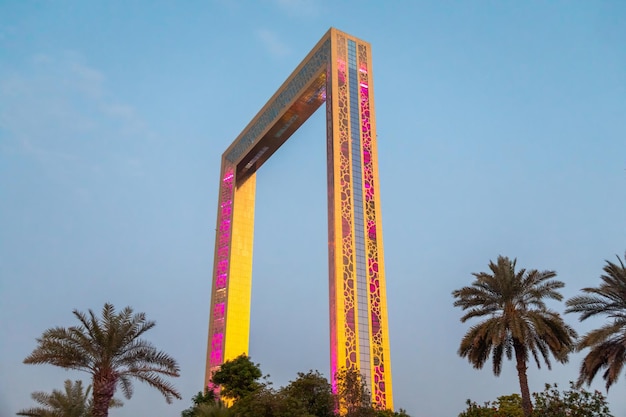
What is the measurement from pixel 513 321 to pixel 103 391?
16689mm

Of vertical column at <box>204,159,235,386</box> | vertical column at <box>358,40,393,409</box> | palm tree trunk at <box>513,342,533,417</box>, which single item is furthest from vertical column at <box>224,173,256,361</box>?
palm tree trunk at <box>513,342,533,417</box>

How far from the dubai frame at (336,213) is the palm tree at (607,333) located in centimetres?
863

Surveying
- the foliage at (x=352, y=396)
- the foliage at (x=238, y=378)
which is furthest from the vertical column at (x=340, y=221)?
the foliage at (x=238, y=378)

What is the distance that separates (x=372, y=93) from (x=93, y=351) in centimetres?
2056

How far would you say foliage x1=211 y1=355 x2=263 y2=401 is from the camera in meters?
32.2

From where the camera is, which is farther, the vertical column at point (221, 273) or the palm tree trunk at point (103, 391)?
the vertical column at point (221, 273)

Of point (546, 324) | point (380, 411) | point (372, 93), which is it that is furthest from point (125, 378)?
point (372, 93)

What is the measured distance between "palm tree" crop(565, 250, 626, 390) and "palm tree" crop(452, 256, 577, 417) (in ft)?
7.10

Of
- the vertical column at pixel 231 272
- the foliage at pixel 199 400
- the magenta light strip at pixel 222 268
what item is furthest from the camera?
the magenta light strip at pixel 222 268

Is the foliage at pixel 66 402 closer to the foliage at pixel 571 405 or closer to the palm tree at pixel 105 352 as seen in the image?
the palm tree at pixel 105 352

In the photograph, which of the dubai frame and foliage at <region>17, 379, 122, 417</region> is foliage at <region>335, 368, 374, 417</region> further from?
foliage at <region>17, 379, 122, 417</region>

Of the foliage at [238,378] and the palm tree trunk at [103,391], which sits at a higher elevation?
the foliage at [238,378]

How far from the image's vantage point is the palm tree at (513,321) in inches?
1050

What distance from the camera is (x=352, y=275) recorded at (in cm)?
3011
